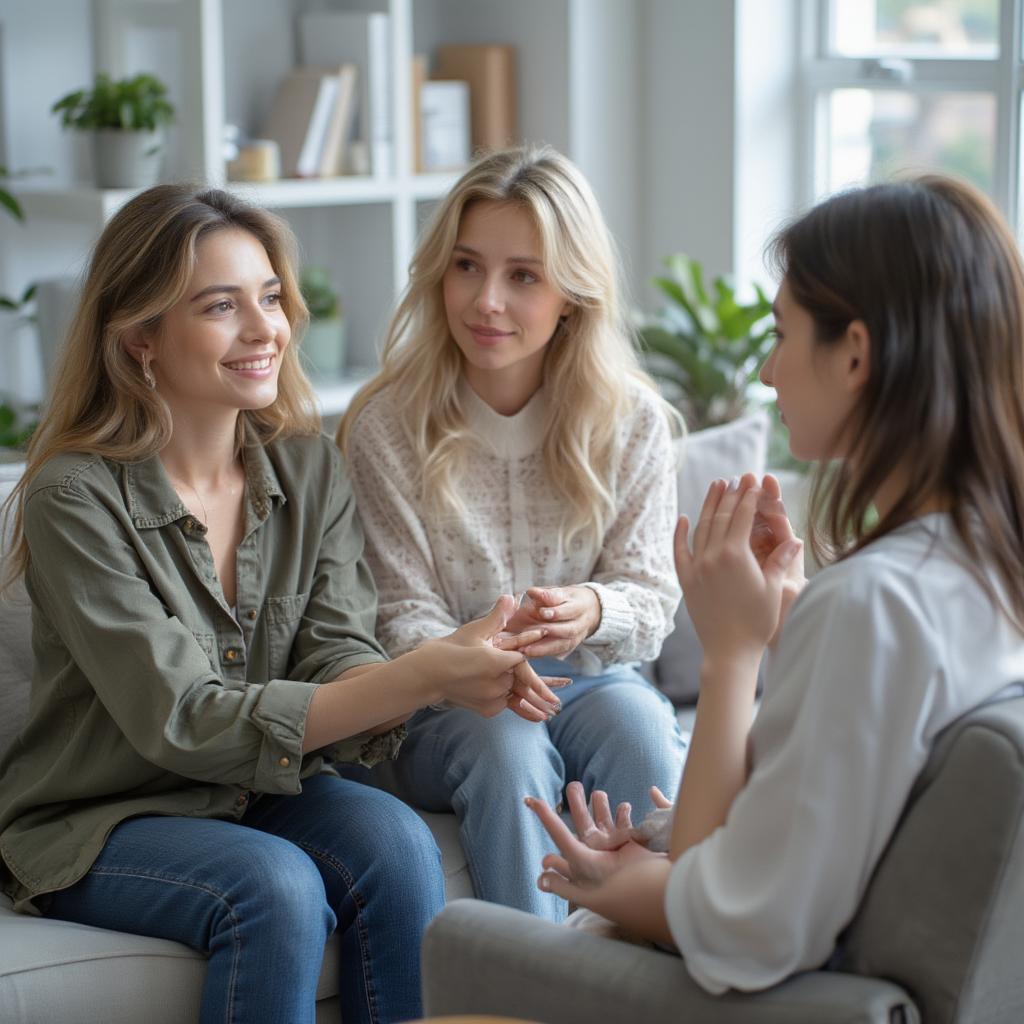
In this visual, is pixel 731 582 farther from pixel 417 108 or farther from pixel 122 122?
pixel 417 108

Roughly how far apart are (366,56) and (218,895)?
2.37 m

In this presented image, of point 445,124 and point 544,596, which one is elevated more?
point 445,124

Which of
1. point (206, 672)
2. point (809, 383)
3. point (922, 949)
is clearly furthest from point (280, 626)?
point (922, 949)

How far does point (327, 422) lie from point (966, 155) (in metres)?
1.67

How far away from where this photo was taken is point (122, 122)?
3.08 m

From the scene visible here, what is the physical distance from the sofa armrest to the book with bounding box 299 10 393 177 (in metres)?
2.56

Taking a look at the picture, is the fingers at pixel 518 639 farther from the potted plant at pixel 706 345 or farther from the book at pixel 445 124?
the book at pixel 445 124

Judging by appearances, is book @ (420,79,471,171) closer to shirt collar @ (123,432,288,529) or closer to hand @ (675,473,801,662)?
shirt collar @ (123,432,288,529)

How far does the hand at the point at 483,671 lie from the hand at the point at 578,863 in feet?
1.30

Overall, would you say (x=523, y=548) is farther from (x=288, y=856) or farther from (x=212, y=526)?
(x=288, y=856)

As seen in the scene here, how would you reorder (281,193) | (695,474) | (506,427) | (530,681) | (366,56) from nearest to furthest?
(530,681), (506,427), (695,474), (281,193), (366,56)

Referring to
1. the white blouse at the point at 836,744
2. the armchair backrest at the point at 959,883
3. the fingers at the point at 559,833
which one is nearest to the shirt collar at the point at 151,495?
the fingers at the point at 559,833

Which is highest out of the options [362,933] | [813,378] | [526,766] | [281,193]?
[281,193]

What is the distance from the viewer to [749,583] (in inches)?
50.7
